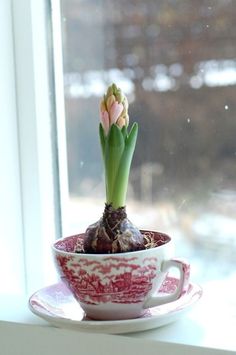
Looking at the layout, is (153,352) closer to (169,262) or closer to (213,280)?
(169,262)

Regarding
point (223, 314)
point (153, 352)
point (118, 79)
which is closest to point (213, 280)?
point (223, 314)

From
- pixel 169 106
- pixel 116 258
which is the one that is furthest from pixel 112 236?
pixel 169 106

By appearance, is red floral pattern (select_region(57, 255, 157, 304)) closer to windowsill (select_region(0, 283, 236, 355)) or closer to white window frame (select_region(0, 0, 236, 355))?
windowsill (select_region(0, 283, 236, 355))

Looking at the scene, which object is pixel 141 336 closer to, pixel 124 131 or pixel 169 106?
pixel 124 131

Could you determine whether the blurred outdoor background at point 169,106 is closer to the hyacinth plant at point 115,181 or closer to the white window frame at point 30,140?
the white window frame at point 30,140

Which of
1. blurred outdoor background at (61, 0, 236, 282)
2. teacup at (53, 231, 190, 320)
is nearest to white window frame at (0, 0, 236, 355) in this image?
blurred outdoor background at (61, 0, 236, 282)

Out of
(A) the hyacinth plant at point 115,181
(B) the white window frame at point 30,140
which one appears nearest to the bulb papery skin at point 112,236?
(A) the hyacinth plant at point 115,181
